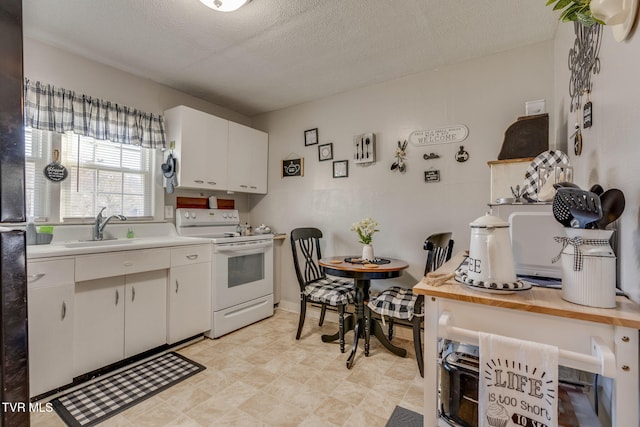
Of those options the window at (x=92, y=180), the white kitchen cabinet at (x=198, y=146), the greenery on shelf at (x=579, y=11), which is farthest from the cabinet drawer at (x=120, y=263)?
the greenery on shelf at (x=579, y=11)

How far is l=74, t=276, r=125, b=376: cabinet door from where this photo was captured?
1.89m

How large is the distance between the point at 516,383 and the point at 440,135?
2.14 meters

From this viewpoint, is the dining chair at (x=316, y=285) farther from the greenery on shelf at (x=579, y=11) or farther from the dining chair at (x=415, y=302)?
the greenery on shelf at (x=579, y=11)

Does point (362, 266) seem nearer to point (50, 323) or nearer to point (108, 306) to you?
point (108, 306)

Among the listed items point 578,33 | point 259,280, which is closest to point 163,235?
point 259,280

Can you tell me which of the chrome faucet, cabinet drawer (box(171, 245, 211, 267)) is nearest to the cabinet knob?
the chrome faucet

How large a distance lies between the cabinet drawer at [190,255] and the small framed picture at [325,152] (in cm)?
150

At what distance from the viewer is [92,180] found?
2451mm

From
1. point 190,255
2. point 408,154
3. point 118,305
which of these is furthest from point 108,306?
point 408,154

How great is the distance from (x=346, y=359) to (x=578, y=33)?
2.47m

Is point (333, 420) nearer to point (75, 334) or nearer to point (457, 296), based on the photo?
point (457, 296)

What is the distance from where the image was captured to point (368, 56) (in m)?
2.39

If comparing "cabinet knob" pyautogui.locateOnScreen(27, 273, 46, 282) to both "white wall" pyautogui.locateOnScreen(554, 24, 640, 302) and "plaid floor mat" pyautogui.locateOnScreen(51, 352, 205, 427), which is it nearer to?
"plaid floor mat" pyautogui.locateOnScreen(51, 352, 205, 427)

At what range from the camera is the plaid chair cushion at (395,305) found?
2072mm
